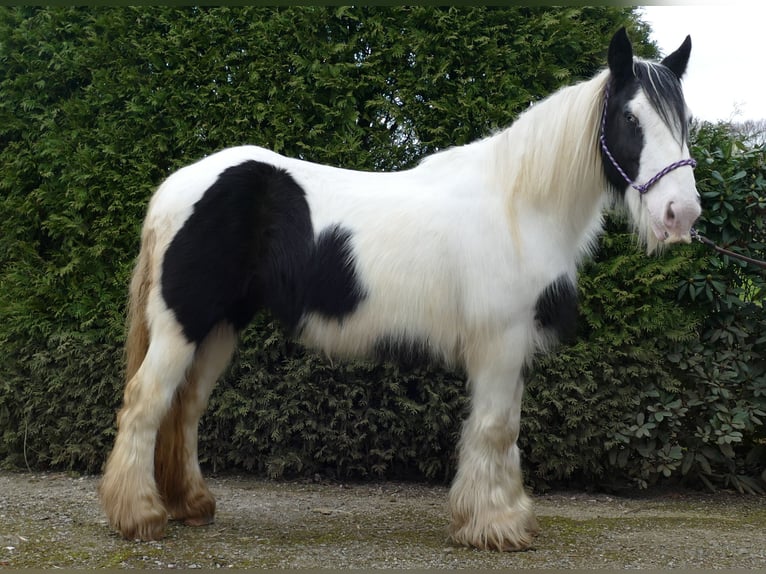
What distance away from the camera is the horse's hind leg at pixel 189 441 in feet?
12.3

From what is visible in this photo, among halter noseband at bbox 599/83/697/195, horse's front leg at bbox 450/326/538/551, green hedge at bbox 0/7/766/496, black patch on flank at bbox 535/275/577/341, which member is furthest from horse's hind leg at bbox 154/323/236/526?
halter noseband at bbox 599/83/697/195

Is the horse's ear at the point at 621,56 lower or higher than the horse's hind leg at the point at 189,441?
higher

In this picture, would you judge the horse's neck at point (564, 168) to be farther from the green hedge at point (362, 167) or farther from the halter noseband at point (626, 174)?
the green hedge at point (362, 167)

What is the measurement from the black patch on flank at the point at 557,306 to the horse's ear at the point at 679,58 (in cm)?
121

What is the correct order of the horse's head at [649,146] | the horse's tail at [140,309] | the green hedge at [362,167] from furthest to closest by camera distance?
the green hedge at [362,167] < the horse's tail at [140,309] < the horse's head at [649,146]

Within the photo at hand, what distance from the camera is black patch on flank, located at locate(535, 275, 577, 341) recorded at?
3328mm

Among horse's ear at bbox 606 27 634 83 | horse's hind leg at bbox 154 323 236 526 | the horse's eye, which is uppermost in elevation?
horse's ear at bbox 606 27 634 83

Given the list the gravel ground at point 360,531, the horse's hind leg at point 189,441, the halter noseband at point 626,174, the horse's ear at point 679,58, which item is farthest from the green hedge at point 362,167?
the halter noseband at point 626,174

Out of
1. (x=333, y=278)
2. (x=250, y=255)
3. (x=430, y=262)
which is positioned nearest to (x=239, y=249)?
(x=250, y=255)

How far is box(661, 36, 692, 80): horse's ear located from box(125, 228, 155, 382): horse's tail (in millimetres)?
2851

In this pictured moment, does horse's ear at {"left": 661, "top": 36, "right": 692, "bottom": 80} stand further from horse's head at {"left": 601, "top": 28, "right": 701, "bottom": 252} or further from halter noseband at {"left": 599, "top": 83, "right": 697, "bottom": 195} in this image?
halter noseband at {"left": 599, "top": 83, "right": 697, "bottom": 195}

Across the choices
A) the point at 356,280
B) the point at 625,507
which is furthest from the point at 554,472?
the point at 356,280

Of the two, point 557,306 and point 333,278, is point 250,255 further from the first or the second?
point 557,306

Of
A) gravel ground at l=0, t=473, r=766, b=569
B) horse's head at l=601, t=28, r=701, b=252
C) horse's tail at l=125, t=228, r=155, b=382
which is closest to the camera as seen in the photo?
horse's head at l=601, t=28, r=701, b=252
